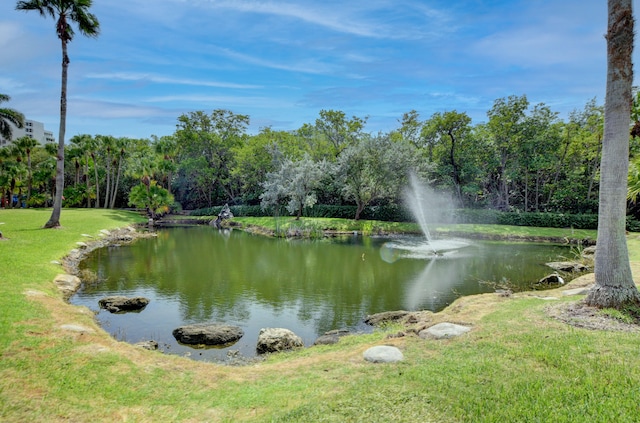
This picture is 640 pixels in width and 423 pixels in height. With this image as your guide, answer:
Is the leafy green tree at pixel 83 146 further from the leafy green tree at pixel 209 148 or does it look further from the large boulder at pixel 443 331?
the large boulder at pixel 443 331

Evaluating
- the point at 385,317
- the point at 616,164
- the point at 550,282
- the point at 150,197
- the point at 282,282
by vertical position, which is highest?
the point at 616,164

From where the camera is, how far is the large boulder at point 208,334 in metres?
9.38

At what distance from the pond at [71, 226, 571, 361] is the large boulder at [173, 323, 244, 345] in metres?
0.23

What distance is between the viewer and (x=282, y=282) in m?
16.0

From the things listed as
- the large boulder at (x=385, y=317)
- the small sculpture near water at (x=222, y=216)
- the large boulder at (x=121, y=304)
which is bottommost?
the large boulder at (x=121, y=304)

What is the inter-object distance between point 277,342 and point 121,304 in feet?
20.4

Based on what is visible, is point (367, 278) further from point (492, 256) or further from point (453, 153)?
point (453, 153)

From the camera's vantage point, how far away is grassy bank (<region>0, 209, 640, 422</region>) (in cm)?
440

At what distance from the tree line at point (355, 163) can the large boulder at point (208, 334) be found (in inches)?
1079

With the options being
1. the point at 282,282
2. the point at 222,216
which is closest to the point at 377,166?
the point at 222,216

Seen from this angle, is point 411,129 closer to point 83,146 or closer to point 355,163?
point 355,163

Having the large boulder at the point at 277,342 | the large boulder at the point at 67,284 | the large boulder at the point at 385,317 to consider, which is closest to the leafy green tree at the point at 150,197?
the large boulder at the point at 67,284

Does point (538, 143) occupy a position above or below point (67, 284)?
above

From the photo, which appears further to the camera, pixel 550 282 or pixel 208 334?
pixel 550 282
